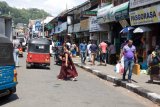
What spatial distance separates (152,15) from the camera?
19766 millimetres

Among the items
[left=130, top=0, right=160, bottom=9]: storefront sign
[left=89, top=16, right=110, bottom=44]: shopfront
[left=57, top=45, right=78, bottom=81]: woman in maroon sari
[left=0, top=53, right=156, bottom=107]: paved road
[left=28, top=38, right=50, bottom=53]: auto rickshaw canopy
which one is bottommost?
[left=0, top=53, right=156, bottom=107]: paved road

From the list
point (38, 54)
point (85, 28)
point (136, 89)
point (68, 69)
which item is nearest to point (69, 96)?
point (136, 89)

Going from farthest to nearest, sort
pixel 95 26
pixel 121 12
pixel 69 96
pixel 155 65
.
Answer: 1. pixel 95 26
2. pixel 121 12
3. pixel 155 65
4. pixel 69 96

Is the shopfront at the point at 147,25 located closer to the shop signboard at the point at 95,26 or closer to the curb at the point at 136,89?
the curb at the point at 136,89

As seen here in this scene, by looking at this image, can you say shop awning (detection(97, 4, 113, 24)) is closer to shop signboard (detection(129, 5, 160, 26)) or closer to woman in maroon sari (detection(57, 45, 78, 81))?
shop signboard (detection(129, 5, 160, 26))

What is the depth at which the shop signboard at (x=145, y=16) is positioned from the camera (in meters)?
19.2

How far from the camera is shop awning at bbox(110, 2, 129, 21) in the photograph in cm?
2377

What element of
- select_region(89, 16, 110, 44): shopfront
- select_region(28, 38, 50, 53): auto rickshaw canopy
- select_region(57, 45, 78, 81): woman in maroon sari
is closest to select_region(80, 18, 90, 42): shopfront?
select_region(89, 16, 110, 44): shopfront

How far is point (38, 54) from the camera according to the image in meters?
23.5

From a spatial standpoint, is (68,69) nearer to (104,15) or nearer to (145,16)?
(145,16)

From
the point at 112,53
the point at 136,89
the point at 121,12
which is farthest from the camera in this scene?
the point at 112,53

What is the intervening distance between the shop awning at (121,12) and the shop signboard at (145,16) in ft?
2.63

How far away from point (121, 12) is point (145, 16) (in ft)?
12.6

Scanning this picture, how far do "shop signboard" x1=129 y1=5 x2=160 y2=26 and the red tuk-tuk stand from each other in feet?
17.8
